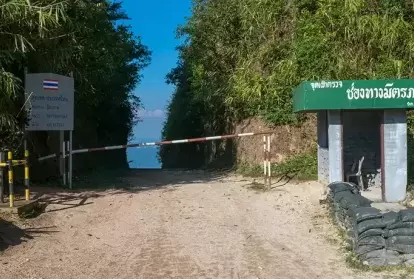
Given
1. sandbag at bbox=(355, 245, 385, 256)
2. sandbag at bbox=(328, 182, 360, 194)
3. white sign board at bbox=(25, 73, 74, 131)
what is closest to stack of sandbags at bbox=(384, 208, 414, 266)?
sandbag at bbox=(355, 245, 385, 256)

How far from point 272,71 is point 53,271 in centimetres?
1177

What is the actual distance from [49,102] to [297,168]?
6.65 meters

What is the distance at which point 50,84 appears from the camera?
38.6 ft

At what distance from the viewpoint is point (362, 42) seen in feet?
52.3

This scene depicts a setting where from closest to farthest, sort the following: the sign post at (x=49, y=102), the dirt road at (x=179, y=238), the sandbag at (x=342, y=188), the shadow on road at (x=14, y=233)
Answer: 1. the dirt road at (x=179, y=238)
2. the shadow on road at (x=14, y=233)
3. the sandbag at (x=342, y=188)
4. the sign post at (x=49, y=102)

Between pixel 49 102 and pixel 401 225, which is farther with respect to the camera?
pixel 49 102

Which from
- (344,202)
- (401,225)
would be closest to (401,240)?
(401,225)

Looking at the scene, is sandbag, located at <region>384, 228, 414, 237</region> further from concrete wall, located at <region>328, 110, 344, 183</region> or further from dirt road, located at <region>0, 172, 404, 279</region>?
concrete wall, located at <region>328, 110, 344, 183</region>

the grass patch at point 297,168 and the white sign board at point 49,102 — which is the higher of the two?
the white sign board at point 49,102

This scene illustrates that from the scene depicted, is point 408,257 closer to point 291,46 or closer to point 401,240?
point 401,240

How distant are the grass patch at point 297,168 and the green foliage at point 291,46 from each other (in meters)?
1.45

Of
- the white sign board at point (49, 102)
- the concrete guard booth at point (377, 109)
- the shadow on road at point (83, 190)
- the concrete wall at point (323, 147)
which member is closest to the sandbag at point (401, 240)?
the concrete guard booth at point (377, 109)

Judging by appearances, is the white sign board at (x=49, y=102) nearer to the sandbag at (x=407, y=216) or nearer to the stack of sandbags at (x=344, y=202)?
the stack of sandbags at (x=344, y=202)

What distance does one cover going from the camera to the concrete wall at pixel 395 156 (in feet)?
34.2
